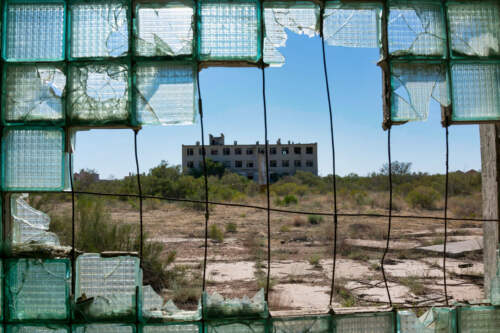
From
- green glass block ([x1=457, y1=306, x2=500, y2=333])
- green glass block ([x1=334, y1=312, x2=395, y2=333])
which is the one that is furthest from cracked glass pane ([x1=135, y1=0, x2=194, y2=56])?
green glass block ([x1=457, y1=306, x2=500, y2=333])

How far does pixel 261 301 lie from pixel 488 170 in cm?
151

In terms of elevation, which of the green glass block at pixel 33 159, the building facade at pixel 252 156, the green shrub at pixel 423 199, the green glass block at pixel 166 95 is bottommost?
the green shrub at pixel 423 199

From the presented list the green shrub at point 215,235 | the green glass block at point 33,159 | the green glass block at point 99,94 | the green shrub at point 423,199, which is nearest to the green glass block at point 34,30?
the green glass block at point 99,94

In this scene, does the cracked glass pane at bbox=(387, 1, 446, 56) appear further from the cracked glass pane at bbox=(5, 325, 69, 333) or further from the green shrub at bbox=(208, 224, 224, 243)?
the green shrub at bbox=(208, 224, 224, 243)

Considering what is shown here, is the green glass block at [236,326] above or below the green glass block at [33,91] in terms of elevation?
below

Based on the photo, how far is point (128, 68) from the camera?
1.80 meters

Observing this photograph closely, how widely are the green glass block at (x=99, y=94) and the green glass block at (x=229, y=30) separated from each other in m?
0.41

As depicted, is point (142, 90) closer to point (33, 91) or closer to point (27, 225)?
point (33, 91)

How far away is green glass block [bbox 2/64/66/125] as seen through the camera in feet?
5.91

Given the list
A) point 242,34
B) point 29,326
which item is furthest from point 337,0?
point 29,326

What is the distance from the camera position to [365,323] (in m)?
1.82

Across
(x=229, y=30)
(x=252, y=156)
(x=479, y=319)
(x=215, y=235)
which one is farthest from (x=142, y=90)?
(x=252, y=156)

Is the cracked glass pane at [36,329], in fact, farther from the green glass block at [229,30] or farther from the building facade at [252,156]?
the building facade at [252,156]

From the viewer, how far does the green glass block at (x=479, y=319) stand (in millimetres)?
1830
